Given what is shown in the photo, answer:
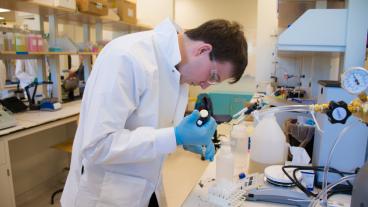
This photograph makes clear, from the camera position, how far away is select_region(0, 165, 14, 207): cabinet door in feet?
6.19

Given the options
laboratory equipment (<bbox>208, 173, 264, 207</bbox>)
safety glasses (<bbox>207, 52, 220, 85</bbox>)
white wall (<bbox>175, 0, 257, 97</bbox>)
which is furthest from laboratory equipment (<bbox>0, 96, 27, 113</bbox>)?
white wall (<bbox>175, 0, 257, 97</bbox>)

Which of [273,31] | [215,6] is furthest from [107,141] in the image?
[215,6]

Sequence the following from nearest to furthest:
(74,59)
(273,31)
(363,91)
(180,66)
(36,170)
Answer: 1. (363,91)
2. (180,66)
3. (36,170)
4. (74,59)
5. (273,31)

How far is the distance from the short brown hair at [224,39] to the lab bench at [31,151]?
1.65 metres

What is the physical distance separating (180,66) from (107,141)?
40 centimetres

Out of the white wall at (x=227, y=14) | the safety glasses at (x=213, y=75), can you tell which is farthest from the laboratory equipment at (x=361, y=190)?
the white wall at (x=227, y=14)

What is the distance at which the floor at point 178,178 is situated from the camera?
2.39 metres

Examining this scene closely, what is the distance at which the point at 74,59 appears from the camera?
3588mm

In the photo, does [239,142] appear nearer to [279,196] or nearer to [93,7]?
[279,196]

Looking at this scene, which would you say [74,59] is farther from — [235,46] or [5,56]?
[235,46]

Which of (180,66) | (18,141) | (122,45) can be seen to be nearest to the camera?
(122,45)

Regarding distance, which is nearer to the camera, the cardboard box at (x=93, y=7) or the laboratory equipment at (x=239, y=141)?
the laboratory equipment at (x=239, y=141)

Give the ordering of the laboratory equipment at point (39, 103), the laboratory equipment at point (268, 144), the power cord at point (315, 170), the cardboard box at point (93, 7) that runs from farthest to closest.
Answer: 1. the cardboard box at point (93, 7)
2. the laboratory equipment at point (39, 103)
3. the laboratory equipment at point (268, 144)
4. the power cord at point (315, 170)

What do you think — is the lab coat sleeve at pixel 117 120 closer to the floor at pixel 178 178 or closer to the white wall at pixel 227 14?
the floor at pixel 178 178
